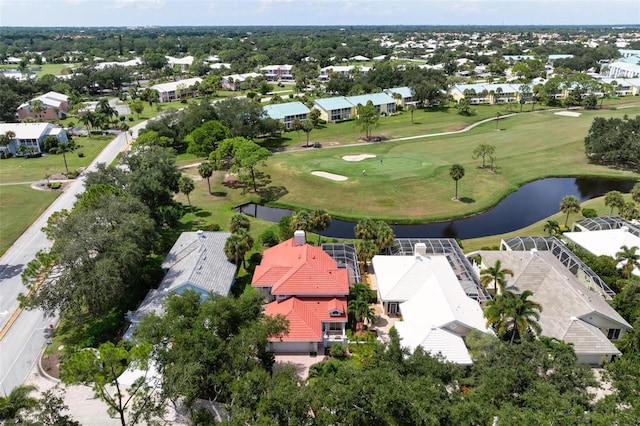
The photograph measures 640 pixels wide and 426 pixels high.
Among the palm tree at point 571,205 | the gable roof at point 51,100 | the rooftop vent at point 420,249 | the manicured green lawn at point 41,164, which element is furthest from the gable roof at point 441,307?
the gable roof at point 51,100

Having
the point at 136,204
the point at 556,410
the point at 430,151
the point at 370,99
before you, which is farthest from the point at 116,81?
the point at 556,410

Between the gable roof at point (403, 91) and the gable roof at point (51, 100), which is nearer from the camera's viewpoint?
the gable roof at point (51, 100)

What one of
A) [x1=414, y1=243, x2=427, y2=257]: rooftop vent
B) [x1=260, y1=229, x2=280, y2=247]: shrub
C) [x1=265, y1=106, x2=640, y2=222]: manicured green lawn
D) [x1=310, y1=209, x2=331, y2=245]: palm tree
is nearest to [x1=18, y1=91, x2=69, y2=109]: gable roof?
[x1=265, y1=106, x2=640, y2=222]: manicured green lawn

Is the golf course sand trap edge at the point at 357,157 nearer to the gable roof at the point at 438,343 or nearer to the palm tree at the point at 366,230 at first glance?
the palm tree at the point at 366,230

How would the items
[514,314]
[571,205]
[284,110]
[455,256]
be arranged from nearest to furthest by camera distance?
1. [514,314]
2. [455,256]
3. [571,205]
4. [284,110]

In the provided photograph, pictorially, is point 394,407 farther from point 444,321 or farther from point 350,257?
point 350,257

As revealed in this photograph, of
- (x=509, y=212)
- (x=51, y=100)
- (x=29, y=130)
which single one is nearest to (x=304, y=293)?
(x=509, y=212)

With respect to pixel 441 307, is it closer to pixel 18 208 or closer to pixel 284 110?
pixel 18 208
